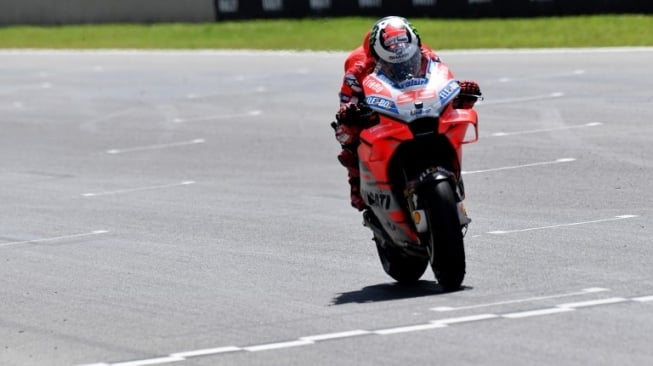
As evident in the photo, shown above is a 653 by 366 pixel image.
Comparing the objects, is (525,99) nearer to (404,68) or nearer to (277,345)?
(404,68)

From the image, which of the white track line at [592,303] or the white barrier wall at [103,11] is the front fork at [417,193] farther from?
the white barrier wall at [103,11]

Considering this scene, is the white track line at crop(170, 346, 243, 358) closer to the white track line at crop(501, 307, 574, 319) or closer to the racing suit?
the white track line at crop(501, 307, 574, 319)

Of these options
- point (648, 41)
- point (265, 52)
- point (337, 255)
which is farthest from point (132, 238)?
point (265, 52)

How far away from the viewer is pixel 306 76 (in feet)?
98.1

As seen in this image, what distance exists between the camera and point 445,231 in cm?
905

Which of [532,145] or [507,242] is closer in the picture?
[507,242]

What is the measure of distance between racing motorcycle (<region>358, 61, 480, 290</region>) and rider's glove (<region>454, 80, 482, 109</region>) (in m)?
0.17

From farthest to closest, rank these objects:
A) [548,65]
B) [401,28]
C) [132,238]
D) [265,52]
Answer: [265,52], [548,65], [132,238], [401,28]

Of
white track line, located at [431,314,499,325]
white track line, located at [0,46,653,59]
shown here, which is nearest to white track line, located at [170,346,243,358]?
white track line, located at [431,314,499,325]

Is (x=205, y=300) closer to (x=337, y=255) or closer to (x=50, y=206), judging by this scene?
(x=337, y=255)

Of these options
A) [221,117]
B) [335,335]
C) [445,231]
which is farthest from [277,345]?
[221,117]

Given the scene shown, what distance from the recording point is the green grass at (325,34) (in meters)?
31.4

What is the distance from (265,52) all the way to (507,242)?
25364 mm

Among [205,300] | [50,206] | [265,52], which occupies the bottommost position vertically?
[265,52]
